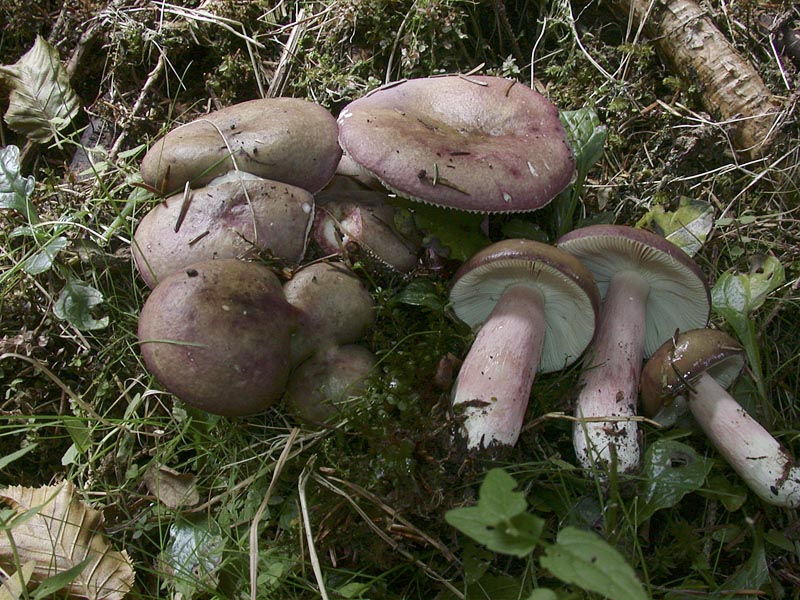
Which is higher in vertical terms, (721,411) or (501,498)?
(501,498)

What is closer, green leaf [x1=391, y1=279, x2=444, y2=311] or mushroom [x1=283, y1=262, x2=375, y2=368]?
mushroom [x1=283, y1=262, x2=375, y2=368]

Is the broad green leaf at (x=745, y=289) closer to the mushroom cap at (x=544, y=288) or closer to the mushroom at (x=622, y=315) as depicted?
the mushroom at (x=622, y=315)

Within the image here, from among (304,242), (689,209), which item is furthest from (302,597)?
(689,209)

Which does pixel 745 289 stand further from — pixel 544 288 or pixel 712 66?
pixel 712 66

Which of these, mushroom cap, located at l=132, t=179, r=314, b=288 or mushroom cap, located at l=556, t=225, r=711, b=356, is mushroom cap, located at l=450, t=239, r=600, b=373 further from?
mushroom cap, located at l=132, t=179, r=314, b=288

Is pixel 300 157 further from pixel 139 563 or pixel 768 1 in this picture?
pixel 768 1

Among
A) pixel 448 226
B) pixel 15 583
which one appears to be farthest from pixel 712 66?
pixel 15 583

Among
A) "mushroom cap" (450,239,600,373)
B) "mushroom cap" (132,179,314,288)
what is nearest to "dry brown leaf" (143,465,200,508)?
"mushroom cap" (132,179,314,288)
